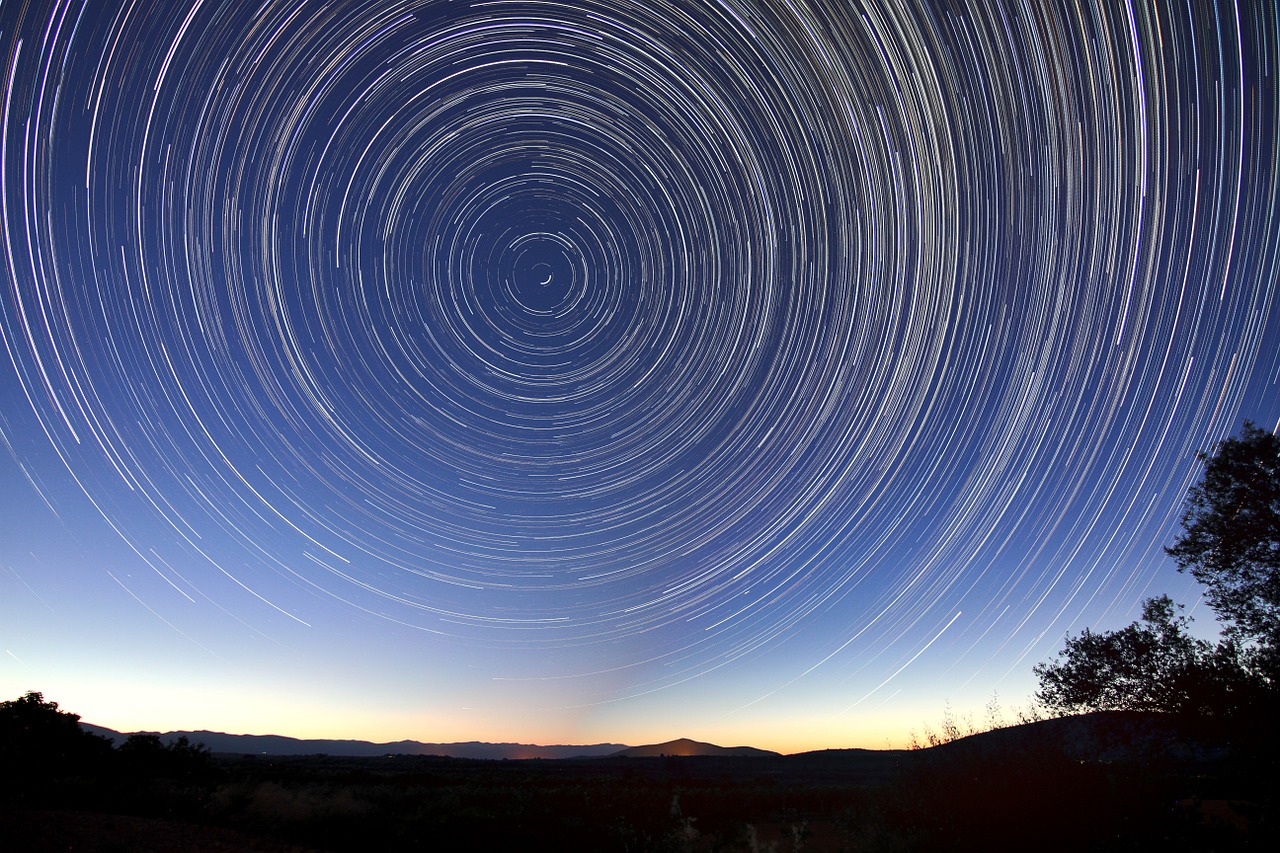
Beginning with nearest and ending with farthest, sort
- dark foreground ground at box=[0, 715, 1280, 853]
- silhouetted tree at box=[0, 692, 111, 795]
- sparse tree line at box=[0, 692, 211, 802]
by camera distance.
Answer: dark foreground ground at box=[0, 715, 1280, 853], sparse tree line at box=[0, 692, 211, 802], silhouetted tree at box=[0, 692, 111, 795]

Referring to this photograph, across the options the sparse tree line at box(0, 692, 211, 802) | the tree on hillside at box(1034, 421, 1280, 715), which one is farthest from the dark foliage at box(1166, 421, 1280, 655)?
the sparse tree line at box(0, 692, 211, 802)

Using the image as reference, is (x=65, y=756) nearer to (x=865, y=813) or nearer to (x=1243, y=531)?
(x=865, y=813)

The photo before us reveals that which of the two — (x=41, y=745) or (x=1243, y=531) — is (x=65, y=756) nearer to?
(x=41, y=745)

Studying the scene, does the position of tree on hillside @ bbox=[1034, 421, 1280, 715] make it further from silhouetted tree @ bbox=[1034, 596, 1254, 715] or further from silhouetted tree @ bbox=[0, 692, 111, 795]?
silhouetted tree @ bbox=[0, 692, 111, 795]

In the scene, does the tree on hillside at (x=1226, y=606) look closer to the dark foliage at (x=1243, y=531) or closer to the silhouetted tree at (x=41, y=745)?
the dark foliage at (x=1243, y=531)

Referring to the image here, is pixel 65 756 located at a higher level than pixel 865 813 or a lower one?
higher

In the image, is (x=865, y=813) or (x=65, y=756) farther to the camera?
(x=65, y=756)

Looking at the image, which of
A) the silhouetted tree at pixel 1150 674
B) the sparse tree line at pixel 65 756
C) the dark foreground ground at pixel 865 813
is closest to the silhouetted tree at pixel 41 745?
the sparse tree line at pixel 65 756

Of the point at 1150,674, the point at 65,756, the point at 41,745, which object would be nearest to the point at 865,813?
the point at 1150,674
